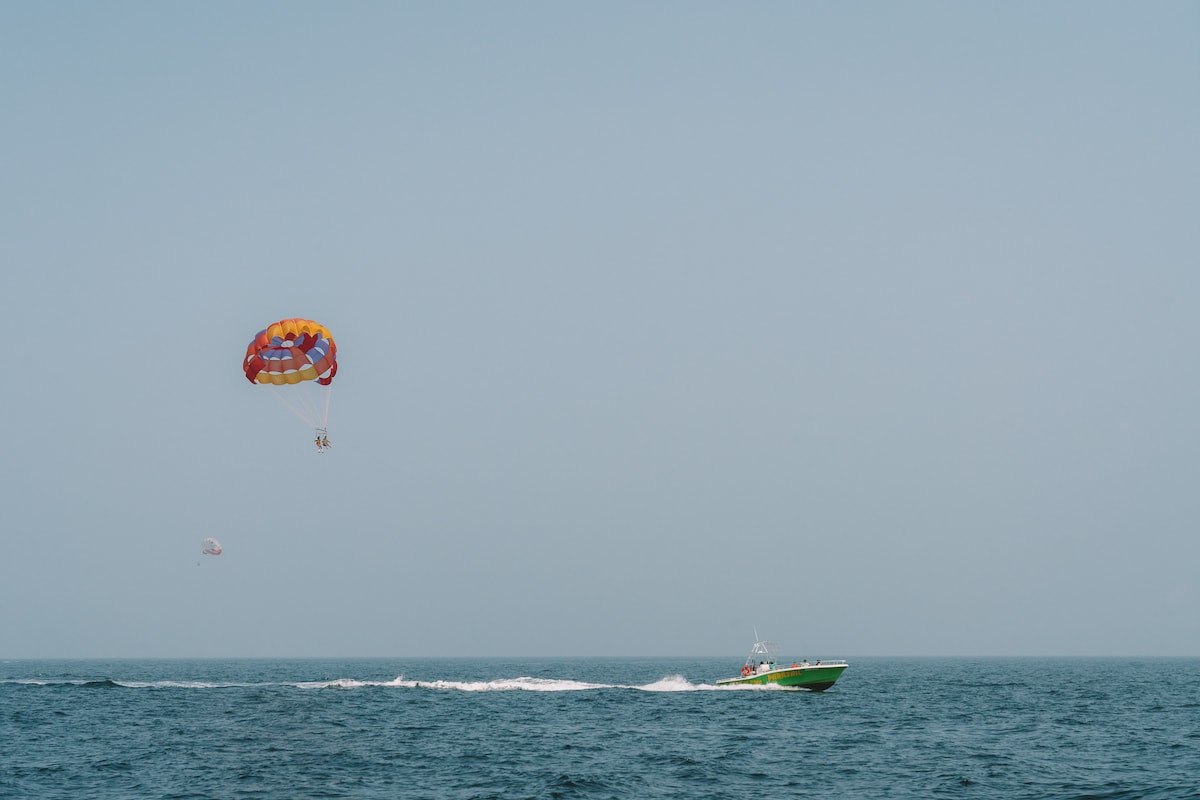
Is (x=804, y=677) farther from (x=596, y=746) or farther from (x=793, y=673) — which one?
(x=596, y=746)

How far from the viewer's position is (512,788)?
128 ft

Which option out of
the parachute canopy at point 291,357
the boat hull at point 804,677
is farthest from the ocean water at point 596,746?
the parachute canopy at point 291,357

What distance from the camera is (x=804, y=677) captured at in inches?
3164

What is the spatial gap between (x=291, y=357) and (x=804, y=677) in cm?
4600

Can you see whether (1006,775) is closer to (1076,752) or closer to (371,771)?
(1076,752)

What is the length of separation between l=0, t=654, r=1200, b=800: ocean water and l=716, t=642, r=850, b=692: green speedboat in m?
1.38

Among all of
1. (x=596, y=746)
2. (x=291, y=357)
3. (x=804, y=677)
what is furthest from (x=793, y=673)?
(x=291, y=357)

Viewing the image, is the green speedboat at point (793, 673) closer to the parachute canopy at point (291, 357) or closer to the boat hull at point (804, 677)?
the boat hull at point (804, 677)

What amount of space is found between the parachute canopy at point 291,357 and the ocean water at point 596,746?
61.9 feet

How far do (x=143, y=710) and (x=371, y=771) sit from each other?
36.0 m

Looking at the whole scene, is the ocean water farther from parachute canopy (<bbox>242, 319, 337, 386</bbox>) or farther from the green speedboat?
parachute canopy (<bbox>242, 319, 337, 386</bbox>)

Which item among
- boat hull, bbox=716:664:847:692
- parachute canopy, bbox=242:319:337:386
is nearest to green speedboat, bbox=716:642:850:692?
boat hull, bbox=716:664:847:692

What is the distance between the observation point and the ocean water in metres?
39.0

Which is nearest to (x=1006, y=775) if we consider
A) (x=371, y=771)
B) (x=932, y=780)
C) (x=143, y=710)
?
(x=932, y=780)
